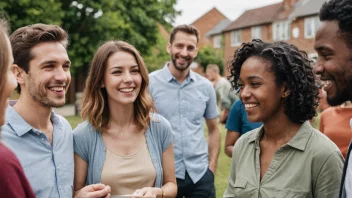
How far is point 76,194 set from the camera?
11.0 feet

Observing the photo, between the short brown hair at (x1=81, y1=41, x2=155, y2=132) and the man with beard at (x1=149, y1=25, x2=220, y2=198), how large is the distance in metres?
1.53

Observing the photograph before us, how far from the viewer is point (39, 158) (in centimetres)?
300

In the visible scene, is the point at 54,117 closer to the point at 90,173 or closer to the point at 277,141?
the point at 90,173

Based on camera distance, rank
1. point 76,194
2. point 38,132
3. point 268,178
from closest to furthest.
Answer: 1. point 268,178
2. point 38,132
3. point 76,194

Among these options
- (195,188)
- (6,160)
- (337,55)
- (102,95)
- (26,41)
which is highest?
(26,41)

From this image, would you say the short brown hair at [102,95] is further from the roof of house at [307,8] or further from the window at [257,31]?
the window at [257,31]

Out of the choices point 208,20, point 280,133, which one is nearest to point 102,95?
point 280,133

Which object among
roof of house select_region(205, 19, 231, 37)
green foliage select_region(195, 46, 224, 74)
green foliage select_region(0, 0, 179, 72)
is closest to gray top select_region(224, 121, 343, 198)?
green foliage select_region(0, 0, 179, 72)

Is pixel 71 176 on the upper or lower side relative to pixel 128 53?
lower

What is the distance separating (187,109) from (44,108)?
95.7 inches

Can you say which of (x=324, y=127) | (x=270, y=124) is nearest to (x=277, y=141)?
(x=270, y=124)

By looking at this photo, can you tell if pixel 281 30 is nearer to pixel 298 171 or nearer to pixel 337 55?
pixel 298 171

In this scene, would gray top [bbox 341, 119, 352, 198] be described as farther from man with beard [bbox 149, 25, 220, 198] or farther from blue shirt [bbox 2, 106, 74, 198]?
man with beard [bbox 149, 25, 220, 198]

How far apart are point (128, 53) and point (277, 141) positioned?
1437mm
